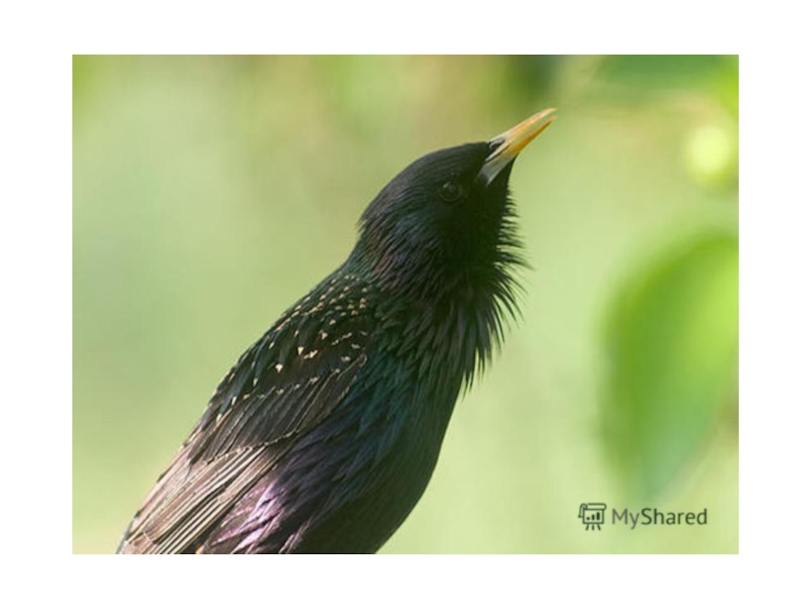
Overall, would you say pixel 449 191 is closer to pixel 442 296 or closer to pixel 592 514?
pixel 442 296

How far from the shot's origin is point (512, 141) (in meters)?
3.25

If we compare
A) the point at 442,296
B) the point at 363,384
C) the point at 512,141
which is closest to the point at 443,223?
the point at 442,296

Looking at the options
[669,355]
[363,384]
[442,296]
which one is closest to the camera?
[669,355]

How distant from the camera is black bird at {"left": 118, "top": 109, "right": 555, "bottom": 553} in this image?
304cm

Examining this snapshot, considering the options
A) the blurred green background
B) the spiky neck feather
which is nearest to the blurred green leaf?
the spiky neck feather

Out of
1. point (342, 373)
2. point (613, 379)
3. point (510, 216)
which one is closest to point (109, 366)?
point (342, 373)

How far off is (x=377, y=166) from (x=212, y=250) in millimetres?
550

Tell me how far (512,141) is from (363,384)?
2.70 ft

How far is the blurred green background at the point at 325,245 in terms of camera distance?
3318 mm

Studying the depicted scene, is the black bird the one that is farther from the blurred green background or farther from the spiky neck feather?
the blurred green background

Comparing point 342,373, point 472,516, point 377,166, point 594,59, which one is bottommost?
point 472,516

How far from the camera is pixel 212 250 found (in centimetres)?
338

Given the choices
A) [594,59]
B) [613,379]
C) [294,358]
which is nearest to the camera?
[613,379]
